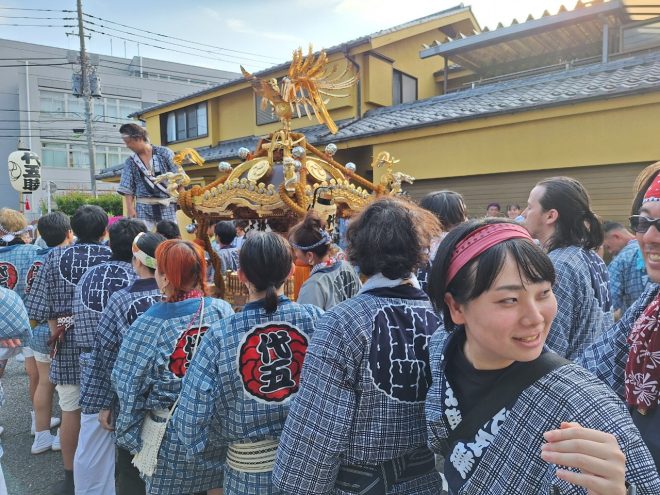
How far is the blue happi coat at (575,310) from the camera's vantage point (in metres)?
2.21

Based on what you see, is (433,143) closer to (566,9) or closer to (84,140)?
(566,9)

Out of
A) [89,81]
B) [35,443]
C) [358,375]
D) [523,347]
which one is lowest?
[35,443]

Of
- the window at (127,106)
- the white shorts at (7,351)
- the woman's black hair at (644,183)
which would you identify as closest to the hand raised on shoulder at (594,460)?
the woman's black hair at (644,183)

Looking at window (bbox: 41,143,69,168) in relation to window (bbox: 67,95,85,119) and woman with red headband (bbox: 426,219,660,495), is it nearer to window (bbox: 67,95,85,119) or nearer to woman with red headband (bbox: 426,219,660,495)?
window (bbox: 67,95,85,119)

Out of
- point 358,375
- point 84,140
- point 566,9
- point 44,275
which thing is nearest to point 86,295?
point 44,275

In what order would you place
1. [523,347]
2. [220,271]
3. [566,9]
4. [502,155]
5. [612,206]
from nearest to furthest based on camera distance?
[523,347]
[220,271]
[612,206]
[502,155]
[566,9]

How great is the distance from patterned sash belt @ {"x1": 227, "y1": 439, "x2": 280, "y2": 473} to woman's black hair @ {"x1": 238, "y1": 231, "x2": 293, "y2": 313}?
600 mm

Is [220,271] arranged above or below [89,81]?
below

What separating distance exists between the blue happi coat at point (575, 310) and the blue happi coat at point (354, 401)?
37.2 inches

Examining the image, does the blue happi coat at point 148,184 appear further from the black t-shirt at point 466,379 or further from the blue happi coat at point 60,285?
the black t-shirt at point 466,379

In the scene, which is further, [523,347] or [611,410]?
[523,347]

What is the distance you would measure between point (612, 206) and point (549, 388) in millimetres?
7134

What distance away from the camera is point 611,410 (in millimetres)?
→ 1021

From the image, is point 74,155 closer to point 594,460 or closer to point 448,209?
point 448,209
